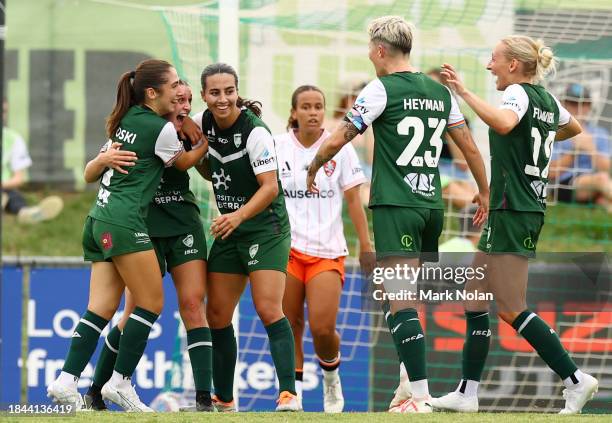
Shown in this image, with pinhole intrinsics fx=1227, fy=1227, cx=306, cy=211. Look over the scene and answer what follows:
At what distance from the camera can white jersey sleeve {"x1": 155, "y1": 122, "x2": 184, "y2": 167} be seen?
681 centimetres

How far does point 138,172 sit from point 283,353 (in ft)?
4.35

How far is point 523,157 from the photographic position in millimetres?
6891

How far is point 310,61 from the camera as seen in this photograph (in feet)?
39.4

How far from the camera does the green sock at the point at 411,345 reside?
660cm

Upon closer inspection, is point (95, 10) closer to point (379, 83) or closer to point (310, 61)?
point (310, 61)

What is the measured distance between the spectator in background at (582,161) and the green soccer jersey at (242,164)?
4360mm

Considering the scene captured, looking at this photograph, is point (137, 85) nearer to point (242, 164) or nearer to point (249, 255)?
point (242, 164)

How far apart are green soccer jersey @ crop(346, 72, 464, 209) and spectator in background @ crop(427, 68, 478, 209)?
3928 millimetres

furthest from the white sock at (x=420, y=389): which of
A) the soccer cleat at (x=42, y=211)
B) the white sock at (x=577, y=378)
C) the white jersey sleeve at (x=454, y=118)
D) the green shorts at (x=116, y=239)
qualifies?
the soccer cleat at (x=42, y=211)

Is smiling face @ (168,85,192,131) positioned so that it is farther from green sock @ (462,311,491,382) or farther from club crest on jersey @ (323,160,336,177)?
green sock @ (462,311,491,382)

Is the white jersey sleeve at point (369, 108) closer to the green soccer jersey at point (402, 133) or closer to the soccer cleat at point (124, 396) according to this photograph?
the green soccer jersey at point (402, 133)

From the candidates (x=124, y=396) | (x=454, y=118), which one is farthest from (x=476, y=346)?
(x=124, y=396)

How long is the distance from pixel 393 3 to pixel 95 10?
5.78m

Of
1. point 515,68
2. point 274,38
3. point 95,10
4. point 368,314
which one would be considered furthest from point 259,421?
point 95,10
